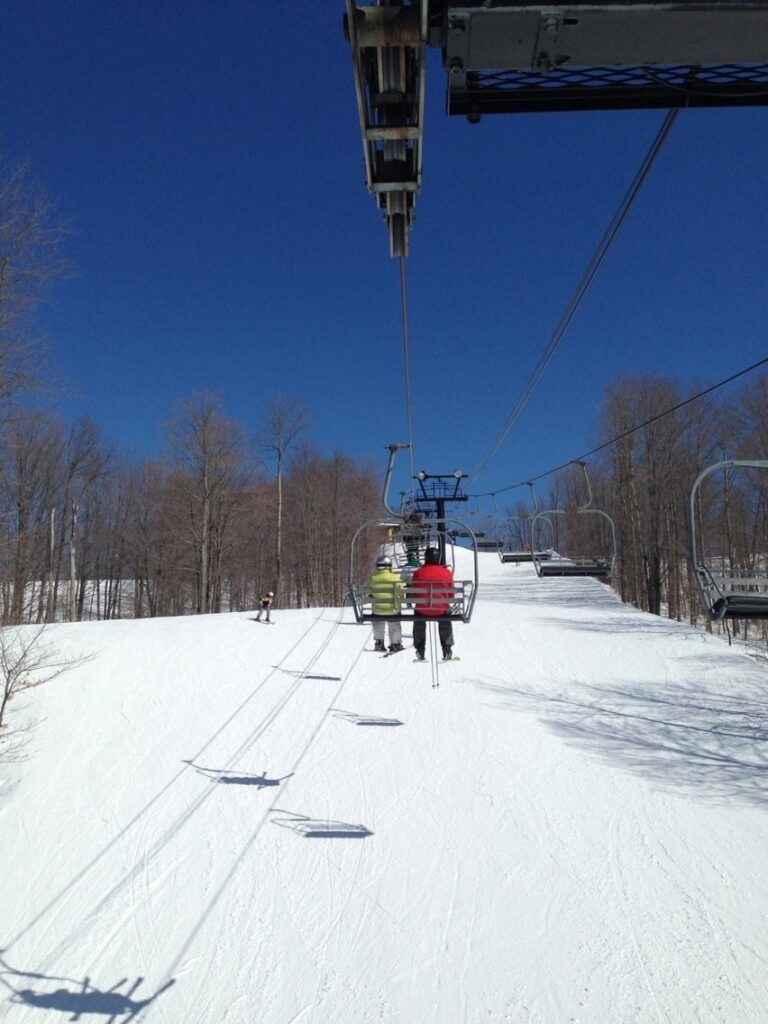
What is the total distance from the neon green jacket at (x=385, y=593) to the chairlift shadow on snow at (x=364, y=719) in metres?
5.40

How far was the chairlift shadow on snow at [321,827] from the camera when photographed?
33.1 ft

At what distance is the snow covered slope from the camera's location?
7148mm

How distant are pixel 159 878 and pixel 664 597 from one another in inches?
1511

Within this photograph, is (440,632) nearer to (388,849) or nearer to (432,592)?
(432,592)

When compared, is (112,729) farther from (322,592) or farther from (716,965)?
(322,592)

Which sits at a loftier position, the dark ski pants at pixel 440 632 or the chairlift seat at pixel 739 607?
the chairlift seat at pixel 739 607

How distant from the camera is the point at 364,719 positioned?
14.6 metres

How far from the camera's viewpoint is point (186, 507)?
1439 inches

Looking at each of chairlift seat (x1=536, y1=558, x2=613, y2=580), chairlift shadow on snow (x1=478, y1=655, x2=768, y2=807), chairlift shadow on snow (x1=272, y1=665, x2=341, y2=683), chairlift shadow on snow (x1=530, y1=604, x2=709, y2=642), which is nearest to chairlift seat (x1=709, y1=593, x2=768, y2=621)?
chairlift shadow on snow (x1=478, y1=655, x2=768, y2=807)

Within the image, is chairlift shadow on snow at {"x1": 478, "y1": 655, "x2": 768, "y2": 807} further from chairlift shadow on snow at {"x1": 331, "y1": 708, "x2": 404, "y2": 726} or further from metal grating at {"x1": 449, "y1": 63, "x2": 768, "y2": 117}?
metal grating at {"x1": 449, "y1": 63, "x2": 768, "y2": 117}

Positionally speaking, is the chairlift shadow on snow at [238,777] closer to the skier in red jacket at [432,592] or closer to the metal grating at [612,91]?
the skier in red jacket at [432,592]

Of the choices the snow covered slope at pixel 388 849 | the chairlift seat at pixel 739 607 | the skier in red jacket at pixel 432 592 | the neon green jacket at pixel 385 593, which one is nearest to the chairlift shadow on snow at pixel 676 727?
the snow covered slope at pixel 388 849

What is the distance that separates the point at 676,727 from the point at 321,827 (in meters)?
7.99

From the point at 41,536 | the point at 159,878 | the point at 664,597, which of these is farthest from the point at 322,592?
the point at 159,878
